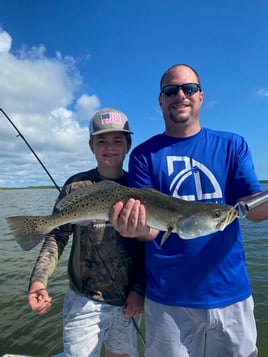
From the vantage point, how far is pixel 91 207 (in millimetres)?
3521

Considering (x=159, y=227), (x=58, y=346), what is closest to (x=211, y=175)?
(x=159, y=227)

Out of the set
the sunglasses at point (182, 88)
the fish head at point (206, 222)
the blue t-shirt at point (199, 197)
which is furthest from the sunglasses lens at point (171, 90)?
the fish head at point (206, 222)

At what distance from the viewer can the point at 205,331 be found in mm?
3104

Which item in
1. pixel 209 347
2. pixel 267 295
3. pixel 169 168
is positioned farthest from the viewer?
pixel 267 295

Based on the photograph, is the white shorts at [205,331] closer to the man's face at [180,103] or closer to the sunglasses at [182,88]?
the man's face at [180,103]

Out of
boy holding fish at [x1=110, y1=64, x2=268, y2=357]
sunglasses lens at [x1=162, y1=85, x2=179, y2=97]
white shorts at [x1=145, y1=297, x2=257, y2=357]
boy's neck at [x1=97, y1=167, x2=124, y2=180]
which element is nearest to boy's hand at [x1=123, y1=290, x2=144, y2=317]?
boy holding fish at [x1=110, y1=64, x2=268, y2=357]

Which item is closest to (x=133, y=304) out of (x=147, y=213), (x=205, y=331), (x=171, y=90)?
(x=205, y=331)

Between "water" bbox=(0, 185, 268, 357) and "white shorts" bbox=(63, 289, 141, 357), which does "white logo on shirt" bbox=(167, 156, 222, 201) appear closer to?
"white shorts" bbox=(63, 289, 141, 357)

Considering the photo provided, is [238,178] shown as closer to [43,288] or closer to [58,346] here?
[43,288]

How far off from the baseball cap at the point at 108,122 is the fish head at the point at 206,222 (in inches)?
63.2

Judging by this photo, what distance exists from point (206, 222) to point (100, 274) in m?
1.61

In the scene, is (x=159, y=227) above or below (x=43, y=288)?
above

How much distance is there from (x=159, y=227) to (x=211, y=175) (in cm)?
76

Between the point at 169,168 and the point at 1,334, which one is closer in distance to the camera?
the point at 169,168
